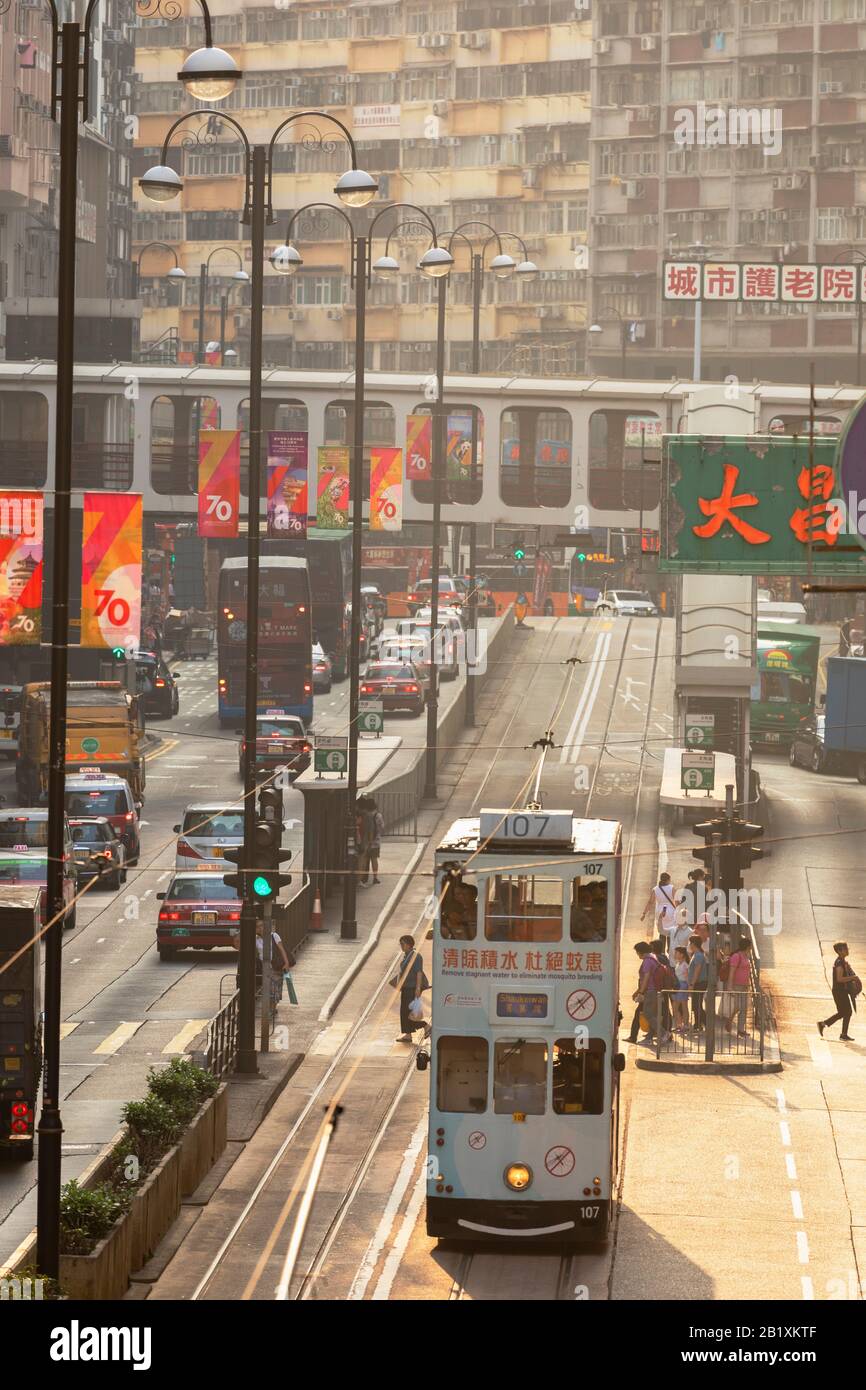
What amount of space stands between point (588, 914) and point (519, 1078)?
5.72ft

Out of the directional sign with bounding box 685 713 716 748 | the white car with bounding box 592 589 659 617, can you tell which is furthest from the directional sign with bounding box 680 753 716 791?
the white car with bounding box 592 589 659 617

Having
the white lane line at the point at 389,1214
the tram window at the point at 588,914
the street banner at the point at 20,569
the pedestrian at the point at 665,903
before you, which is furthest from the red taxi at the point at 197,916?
the tram window at the point at 588,914

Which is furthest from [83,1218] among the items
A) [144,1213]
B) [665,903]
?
[665,903]

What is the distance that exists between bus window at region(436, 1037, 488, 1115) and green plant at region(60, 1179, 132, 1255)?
12.4ft

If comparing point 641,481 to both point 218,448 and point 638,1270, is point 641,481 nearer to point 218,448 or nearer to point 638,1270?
point 218,448

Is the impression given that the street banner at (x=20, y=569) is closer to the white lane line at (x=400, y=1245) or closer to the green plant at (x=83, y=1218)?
the white lane line at (x=400, y=1245)

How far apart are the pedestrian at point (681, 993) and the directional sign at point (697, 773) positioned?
14.4 m

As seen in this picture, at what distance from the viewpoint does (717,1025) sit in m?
33.2

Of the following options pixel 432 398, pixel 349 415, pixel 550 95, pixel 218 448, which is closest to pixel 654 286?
pixel 550 95

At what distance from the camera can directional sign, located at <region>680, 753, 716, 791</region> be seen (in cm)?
4806

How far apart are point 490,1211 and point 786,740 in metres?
42.4

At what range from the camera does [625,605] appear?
303ft

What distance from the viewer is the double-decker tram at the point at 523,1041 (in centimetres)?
2084

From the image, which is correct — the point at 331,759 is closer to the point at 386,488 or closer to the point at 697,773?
the point at 697,773
